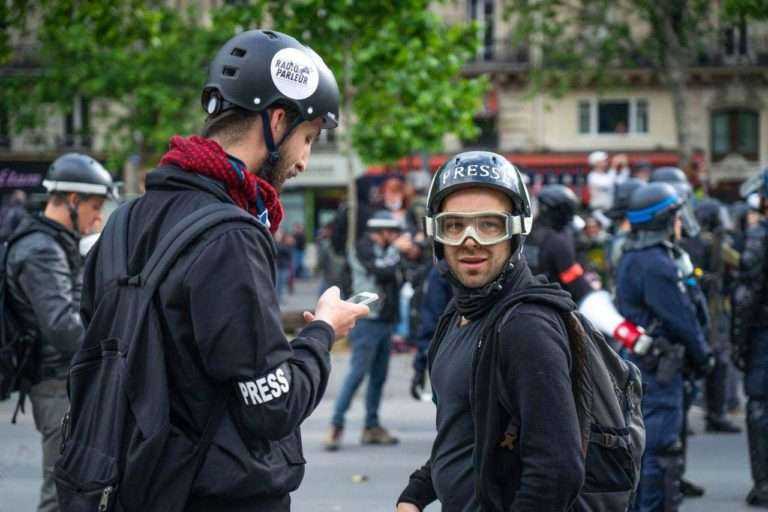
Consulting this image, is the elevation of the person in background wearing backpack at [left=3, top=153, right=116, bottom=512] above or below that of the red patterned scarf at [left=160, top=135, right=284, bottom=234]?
below

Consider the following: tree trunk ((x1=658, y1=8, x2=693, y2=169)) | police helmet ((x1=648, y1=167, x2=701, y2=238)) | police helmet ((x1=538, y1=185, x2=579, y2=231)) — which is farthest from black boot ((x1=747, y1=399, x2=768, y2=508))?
tree trunk ((x1=658, y1=8, x2=693, y2=169))

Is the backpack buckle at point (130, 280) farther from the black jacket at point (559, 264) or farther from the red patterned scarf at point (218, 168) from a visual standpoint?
the black jacket at point (559, 264)

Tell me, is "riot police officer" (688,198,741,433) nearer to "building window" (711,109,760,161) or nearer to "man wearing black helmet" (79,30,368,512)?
"man wearing black helmet" (79,30,368,512)

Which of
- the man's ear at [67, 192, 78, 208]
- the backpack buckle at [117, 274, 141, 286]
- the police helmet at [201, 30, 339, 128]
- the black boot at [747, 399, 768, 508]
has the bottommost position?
the black boot at [747, 399, 768, 508]

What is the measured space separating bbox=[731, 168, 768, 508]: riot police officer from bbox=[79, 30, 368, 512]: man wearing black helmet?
479 cm

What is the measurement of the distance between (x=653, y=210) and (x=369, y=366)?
3524mm

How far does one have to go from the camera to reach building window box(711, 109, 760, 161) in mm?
39438

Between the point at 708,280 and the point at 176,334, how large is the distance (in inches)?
317

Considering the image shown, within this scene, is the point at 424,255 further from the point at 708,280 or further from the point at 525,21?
the point at 525,21

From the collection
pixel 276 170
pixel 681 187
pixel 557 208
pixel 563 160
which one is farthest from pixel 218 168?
pixel 563 160

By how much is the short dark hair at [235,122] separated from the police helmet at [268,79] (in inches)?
0.6

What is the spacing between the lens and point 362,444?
935 centimetres

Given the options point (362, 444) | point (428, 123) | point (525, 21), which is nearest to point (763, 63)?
point (525, 21)

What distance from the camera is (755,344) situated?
7270 mm
